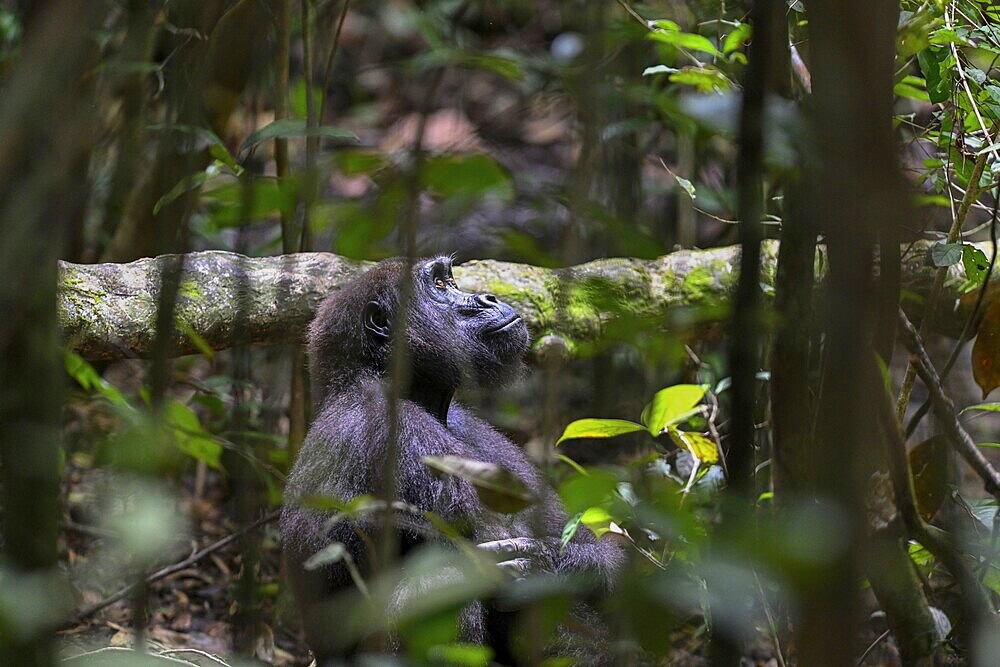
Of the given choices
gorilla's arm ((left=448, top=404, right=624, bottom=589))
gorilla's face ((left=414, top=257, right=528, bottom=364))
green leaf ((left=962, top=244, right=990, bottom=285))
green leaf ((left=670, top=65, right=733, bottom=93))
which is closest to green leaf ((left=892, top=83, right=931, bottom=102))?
green leaf ((left=670, top=65, right=733, bottom=93))

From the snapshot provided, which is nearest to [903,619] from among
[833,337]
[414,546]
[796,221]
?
[414,546]

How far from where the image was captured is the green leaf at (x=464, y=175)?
1.08m

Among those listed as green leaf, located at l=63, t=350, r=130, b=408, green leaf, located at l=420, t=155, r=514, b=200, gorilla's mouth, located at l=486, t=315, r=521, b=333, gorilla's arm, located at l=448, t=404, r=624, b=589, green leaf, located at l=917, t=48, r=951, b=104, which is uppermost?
green leaf, located at l=917, t=48, r=951, b=104

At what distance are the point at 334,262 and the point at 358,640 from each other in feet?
5.46

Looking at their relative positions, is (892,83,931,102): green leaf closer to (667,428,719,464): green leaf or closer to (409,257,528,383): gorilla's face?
(667,428,719,464): green leaf

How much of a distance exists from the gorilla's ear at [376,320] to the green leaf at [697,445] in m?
1.09

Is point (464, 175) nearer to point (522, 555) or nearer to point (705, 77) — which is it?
point (522, 555)

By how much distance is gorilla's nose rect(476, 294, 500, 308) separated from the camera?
160 inches

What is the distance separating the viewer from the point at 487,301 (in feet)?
13.4

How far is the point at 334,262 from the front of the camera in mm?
4164

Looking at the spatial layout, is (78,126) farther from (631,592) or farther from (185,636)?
(185,636)

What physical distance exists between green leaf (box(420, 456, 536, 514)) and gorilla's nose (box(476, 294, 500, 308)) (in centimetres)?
265

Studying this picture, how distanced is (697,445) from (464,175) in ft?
8.43

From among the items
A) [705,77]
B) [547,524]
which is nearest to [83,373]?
[547,524]
